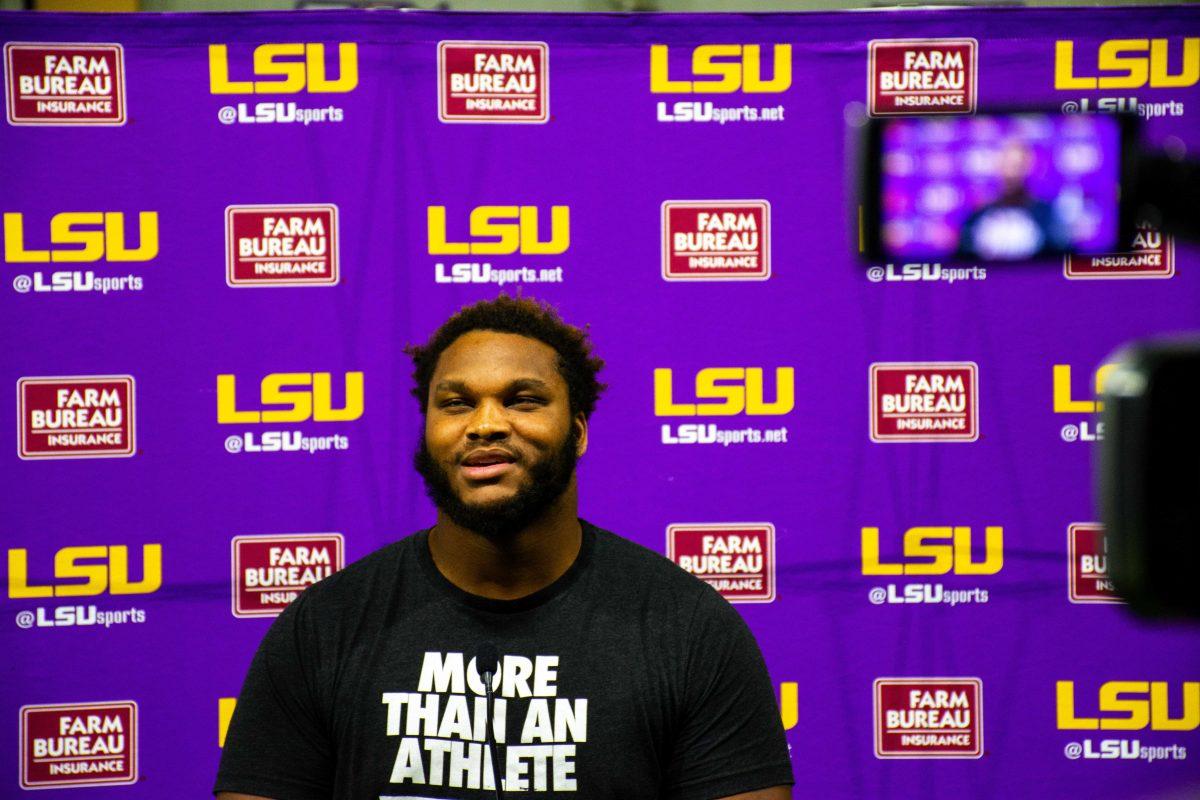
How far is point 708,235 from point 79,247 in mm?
1516

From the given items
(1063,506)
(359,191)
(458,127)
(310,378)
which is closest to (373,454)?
(310,378)

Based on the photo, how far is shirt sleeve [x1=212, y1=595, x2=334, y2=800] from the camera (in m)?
1.54

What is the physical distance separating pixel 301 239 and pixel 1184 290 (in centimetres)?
216

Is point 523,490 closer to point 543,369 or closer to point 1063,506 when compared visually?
point 543,369

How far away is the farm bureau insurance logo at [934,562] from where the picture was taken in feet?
9.30

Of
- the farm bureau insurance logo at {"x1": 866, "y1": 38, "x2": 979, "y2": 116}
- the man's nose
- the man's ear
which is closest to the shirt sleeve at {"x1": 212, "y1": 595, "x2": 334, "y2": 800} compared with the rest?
the man's nose

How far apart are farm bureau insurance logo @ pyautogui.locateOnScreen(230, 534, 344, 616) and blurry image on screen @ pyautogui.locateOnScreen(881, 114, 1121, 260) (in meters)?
2.23

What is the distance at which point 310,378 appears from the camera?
→ 2811 millimetres

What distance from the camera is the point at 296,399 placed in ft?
9.22

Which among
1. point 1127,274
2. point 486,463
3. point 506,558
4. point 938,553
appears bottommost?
point 938,553

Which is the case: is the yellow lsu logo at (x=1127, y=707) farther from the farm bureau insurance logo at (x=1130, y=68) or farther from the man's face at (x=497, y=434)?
the man's face at (x=497, y=434)

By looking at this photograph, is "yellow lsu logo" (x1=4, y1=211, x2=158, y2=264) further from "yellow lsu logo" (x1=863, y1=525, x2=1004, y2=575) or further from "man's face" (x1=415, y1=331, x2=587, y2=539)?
"yellow lsu logo" (x1=863, y1=525, x2=1004, y2=575)

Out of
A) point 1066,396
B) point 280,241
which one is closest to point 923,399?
point 1066,396

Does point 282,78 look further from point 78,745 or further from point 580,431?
point 78,745
